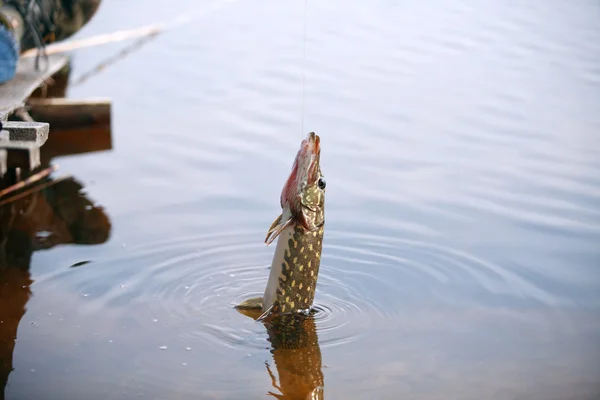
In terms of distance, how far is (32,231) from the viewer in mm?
8945

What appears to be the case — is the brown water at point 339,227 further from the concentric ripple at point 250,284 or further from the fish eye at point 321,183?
the fish eye at point 321,183

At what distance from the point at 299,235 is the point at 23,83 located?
4.15 meters

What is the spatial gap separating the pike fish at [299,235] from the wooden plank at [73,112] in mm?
5367

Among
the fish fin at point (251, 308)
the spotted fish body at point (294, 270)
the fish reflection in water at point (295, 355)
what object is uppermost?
the spotted fish body at point (294, 270)

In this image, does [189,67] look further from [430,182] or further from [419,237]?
[419,237]

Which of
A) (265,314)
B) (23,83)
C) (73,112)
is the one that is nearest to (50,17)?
(73,112)

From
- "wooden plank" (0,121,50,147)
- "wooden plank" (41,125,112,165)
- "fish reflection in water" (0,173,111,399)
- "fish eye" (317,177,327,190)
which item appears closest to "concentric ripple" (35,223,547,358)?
"fish reflection in water" (0,173,111,399)

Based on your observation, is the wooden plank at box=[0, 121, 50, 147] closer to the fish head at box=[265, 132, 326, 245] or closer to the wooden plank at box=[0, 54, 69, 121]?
the wooden plank at box=[0, 54, 69, 121]

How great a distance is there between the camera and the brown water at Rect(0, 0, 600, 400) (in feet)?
21.6

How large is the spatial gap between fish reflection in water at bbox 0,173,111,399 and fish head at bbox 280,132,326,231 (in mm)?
2080

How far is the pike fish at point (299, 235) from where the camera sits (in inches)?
267

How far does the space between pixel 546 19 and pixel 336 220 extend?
31.9 ft

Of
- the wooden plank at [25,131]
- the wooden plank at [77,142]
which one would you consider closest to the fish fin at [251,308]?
the wooden plank at [25,131]

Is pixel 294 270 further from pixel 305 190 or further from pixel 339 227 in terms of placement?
pixel 339 227
